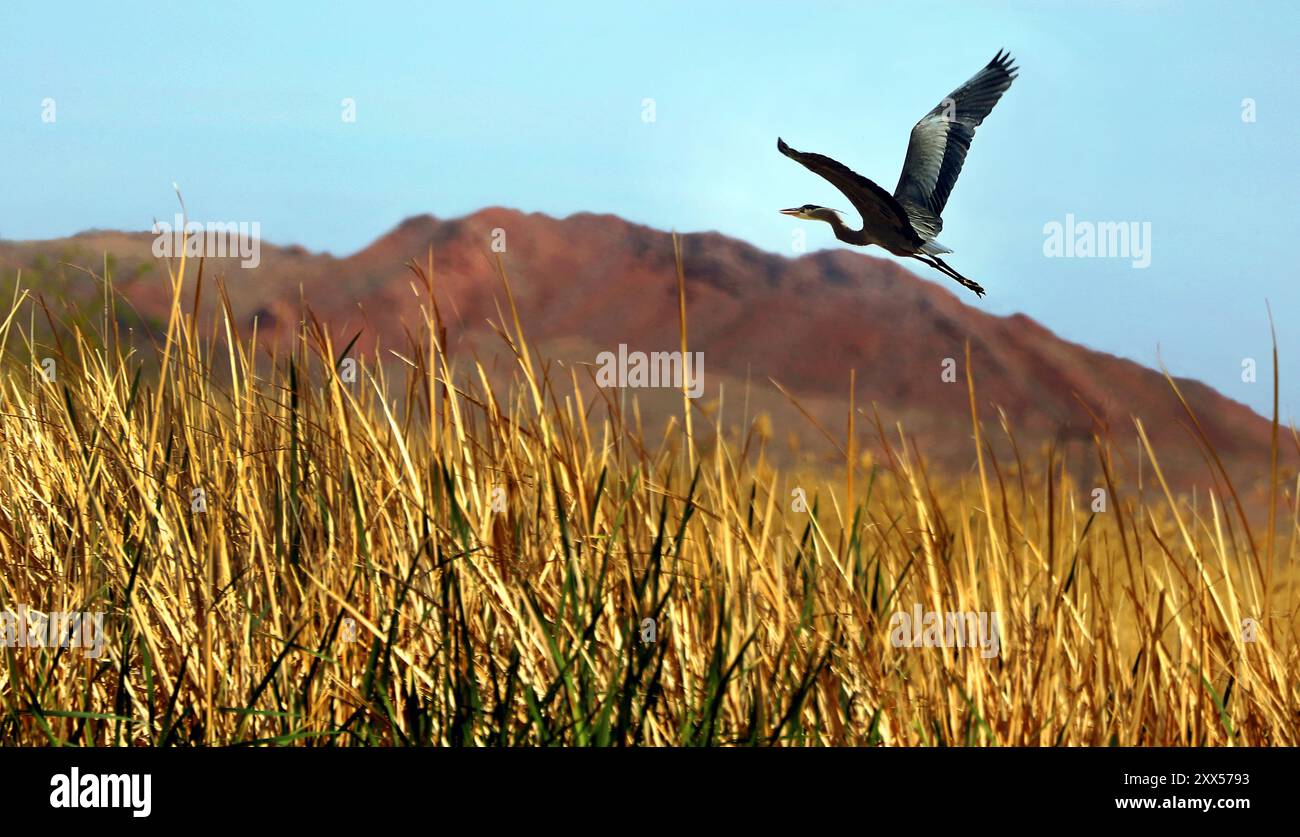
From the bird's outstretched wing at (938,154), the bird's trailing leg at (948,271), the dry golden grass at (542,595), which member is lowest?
the dry golden grass at (542,595)

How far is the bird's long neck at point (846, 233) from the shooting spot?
13.6ft

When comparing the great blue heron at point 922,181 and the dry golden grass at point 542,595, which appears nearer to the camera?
the dry golden grass at point 542,595

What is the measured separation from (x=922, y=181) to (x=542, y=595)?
2644 millimetres

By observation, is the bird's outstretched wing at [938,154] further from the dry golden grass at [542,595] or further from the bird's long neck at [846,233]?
the dry golden grass at [542,595]

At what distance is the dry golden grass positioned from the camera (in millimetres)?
3074

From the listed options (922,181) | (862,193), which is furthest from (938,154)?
(862,193)

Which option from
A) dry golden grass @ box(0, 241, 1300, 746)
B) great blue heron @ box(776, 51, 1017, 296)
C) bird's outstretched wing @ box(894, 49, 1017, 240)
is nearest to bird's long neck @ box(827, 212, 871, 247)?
great blue heron @ box(776, 51, 1017, 296)

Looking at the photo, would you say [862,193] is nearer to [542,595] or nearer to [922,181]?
[922,181]

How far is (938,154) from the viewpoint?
5.04 m

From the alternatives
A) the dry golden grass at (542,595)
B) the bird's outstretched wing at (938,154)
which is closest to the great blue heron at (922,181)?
the bird's outstretched wing at (938,154)

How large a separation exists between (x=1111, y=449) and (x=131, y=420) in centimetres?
304

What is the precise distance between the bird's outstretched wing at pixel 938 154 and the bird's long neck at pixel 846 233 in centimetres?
39
